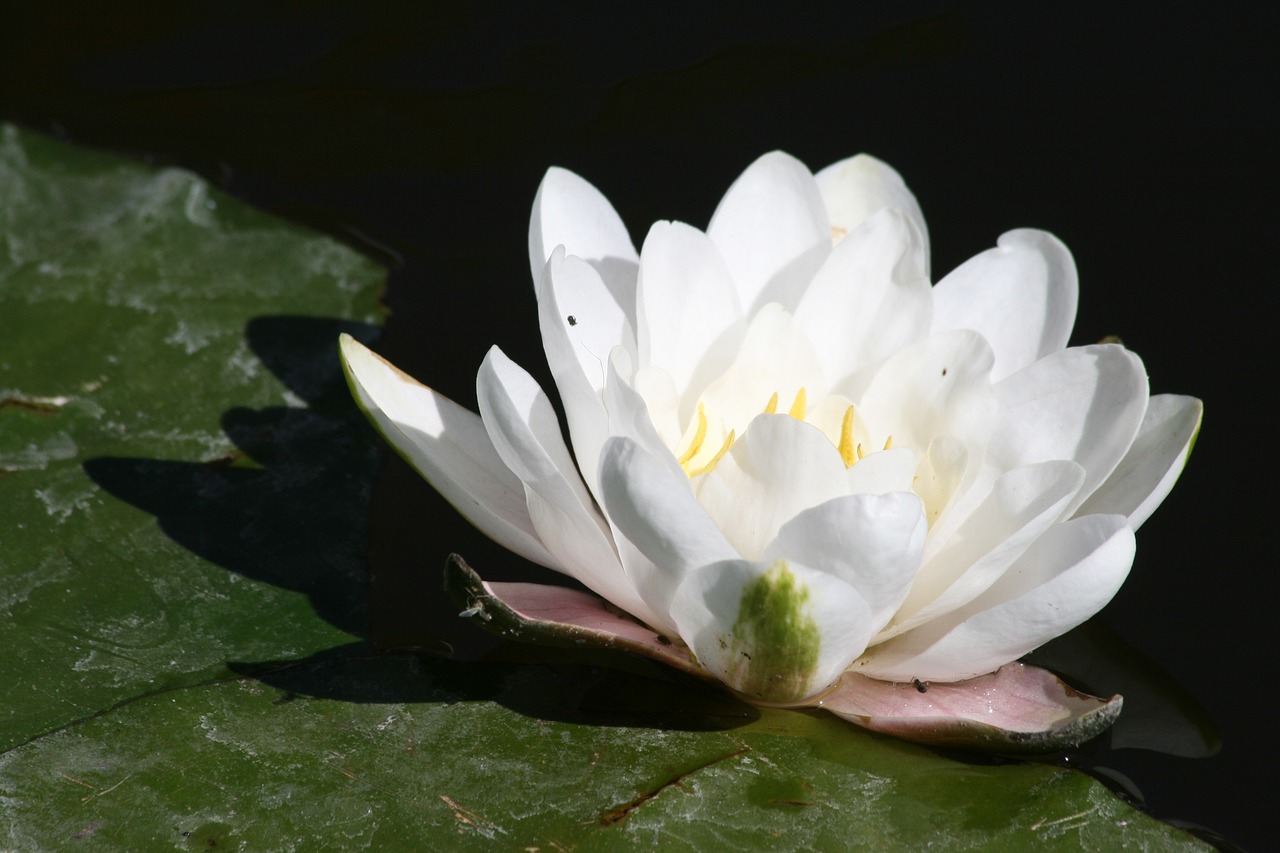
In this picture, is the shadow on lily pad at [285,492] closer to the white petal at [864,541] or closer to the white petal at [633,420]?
the white petal at [633,420]

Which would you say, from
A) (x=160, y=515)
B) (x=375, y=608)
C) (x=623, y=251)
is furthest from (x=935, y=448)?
(x=160, y=515)

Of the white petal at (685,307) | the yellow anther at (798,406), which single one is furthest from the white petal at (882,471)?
the white petal at (685,307)

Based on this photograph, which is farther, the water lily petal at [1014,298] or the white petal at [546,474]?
the water lily petal at [1014,298]

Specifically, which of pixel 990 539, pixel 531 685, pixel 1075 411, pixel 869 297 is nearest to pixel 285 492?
pixel 531 685

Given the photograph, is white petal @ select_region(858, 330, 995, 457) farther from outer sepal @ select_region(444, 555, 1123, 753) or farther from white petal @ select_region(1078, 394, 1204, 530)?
outer sepal @ select_region(444, 555, 1123, 753)

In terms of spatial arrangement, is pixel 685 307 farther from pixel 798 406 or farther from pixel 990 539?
pixel 990 539

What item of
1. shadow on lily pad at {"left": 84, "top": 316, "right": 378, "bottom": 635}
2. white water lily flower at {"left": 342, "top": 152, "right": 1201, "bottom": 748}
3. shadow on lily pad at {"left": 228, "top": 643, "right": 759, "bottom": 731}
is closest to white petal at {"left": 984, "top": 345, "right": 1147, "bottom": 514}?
white water lily flower at {"left": 342, "top": 152, "right": 1201, "bottom": 748}
